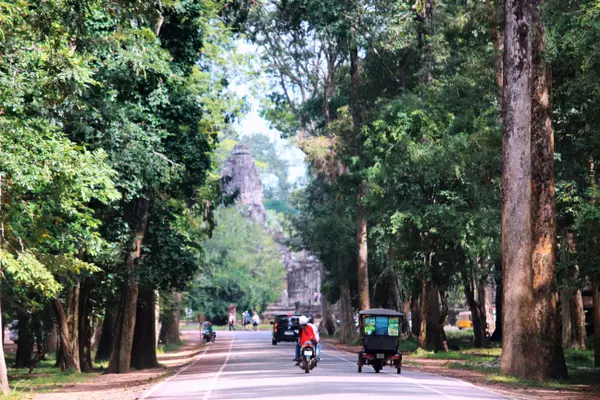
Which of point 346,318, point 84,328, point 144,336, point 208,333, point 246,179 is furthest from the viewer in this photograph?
point 246,179

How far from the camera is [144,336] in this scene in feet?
135

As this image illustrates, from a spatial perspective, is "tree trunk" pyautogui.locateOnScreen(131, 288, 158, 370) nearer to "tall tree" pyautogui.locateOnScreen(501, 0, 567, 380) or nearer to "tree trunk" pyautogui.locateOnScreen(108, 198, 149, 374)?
"tree trunk" pyautogui.locateOnScreen(108, 198, 149, 374)

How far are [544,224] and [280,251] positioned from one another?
4239 inches

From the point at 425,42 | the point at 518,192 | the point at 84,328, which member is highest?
the point at 425,42

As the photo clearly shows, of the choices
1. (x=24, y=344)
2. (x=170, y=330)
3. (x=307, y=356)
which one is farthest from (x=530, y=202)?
(x=170, y=330)

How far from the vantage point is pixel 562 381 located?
88.9ft

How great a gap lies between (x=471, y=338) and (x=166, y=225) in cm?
2863

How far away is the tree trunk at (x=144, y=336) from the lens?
133ft

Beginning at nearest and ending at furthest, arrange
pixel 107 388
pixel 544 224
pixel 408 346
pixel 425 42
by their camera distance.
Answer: pixel 544 224 < pixel 107 388 < pixel 425 42 < pixel 408 346

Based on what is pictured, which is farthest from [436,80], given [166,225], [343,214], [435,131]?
[343,214]

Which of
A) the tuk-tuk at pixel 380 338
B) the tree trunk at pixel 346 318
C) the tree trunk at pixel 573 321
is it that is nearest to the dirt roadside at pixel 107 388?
the tuk-tuk at pixel 380 338

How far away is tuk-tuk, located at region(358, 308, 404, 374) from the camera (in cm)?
2972

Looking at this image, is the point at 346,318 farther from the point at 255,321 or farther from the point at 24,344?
the point at 255,321

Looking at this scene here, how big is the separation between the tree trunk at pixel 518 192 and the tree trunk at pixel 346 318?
3586cm
